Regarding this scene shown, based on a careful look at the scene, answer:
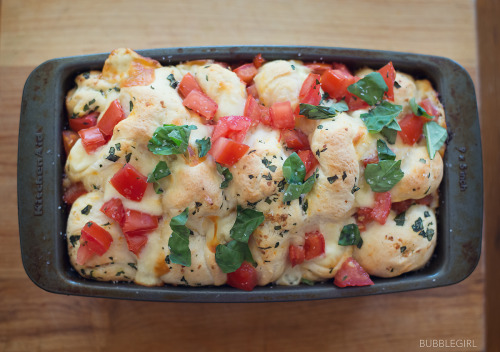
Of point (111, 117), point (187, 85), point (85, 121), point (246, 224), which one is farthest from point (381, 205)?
point (85, 121)

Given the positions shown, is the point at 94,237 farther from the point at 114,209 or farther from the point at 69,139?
the point at 69,139

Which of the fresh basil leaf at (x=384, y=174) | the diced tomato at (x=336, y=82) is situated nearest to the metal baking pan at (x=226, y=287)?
the diced tomato at (x=336, y=82)

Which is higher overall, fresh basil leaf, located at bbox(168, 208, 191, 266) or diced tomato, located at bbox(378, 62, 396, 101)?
diced tomato, located at bbox(378, 62, 396, 101)

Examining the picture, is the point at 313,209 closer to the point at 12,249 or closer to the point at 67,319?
the point at 67,319

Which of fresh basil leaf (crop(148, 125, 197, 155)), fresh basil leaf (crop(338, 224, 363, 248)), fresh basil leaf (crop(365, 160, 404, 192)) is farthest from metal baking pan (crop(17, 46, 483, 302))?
fresh basil leaf (crop(148, 125, 197, 155))

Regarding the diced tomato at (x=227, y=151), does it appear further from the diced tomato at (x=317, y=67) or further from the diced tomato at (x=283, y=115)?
the diced tomato at (x=317, y=67)

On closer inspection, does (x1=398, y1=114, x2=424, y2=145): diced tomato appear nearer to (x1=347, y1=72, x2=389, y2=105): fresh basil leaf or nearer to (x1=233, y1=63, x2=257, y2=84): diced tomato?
(x1=347, y1=72, x2=389, y2=105): fresh basil leaf

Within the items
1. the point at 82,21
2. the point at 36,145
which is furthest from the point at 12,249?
the point at 82,21
